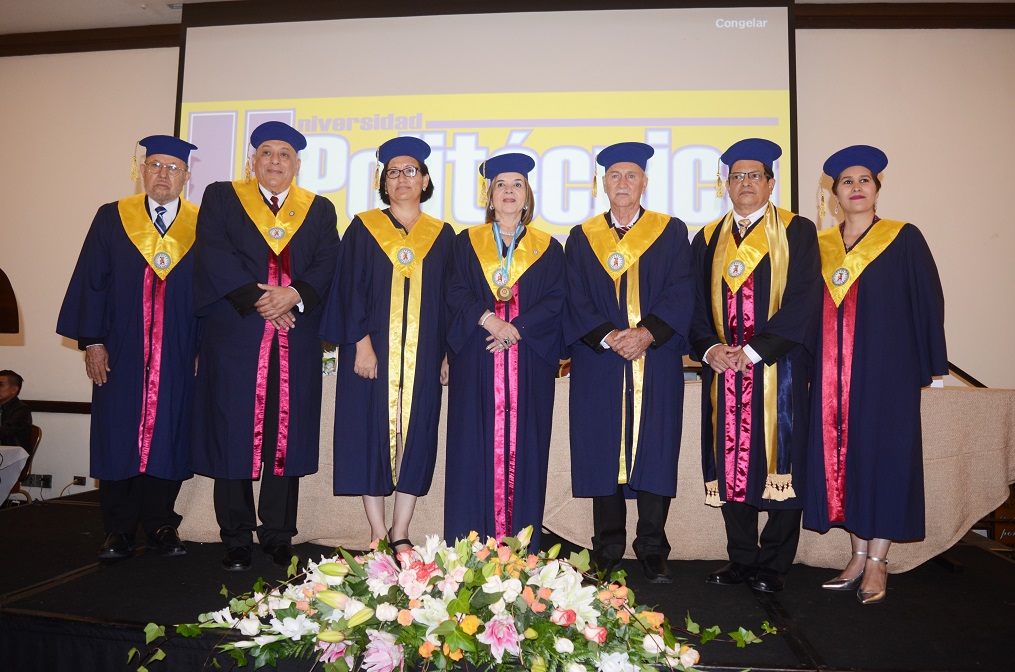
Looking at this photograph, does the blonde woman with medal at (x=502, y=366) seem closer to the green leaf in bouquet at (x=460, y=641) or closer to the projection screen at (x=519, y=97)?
the green leaf in bouquet at (x=460, y=641)

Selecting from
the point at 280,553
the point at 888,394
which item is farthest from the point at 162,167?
the point at 888,394

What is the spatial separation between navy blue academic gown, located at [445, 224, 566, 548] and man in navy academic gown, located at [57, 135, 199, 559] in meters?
1.27

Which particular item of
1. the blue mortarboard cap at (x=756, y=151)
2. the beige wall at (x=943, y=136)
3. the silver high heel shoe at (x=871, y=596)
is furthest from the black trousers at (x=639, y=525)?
the beige wall at (x=943, y=136)

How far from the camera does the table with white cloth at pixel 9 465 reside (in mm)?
4540

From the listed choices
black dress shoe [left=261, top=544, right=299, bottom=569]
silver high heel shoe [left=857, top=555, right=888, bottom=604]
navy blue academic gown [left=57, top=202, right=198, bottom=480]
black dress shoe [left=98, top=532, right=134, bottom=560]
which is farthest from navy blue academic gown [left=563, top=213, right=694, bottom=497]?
black dress shoe [left=98, top=532, right=134, bottom=560]

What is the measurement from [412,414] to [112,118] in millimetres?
5239

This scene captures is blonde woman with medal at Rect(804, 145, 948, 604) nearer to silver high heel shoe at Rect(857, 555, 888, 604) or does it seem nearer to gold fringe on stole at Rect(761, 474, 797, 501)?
silver high heel shoe at Rect(857, 555, 888, 604)

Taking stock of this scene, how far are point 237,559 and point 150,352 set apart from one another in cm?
100

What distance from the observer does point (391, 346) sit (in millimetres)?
3143

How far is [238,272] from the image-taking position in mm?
3160

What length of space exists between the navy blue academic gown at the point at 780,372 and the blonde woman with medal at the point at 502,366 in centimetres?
71

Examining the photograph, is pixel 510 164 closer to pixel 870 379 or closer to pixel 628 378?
pixel 628 378

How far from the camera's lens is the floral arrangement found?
3.91 feet

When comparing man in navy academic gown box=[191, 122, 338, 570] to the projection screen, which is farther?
the projection screen
